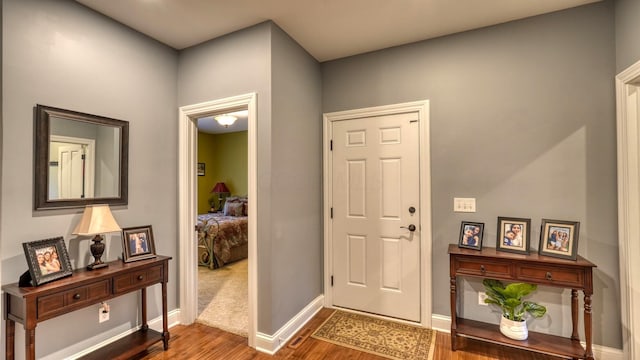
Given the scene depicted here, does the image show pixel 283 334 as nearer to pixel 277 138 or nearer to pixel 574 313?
pixel 277 138

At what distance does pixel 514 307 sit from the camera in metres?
2.18

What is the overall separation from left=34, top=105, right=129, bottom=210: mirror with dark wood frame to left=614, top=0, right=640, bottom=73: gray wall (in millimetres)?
3718

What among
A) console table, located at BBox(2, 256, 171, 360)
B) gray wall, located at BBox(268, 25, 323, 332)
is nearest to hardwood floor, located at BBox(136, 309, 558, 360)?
console table, located at BBox(2, 256, 171, 360)

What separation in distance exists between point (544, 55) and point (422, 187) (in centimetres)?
140

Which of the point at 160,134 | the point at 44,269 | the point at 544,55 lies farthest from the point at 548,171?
the point at 44,269

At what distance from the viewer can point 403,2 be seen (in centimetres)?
213

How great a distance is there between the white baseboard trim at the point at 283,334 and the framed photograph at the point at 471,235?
5.04 feet

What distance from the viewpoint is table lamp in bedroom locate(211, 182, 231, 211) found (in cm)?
707

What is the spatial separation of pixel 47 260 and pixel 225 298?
1.88 m

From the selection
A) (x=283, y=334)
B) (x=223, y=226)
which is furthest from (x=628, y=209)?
(x=223, y=226)

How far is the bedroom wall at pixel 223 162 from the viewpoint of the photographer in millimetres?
7102

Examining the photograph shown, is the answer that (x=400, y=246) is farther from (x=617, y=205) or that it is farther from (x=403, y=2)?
(x=403, y=2)

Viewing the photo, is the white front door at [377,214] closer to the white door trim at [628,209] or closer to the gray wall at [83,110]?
the white door trim at [628,209]

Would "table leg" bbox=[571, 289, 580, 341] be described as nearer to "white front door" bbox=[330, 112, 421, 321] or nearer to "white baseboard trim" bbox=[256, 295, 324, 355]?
"white front door" bbox=[330, 112, 421, 321]
